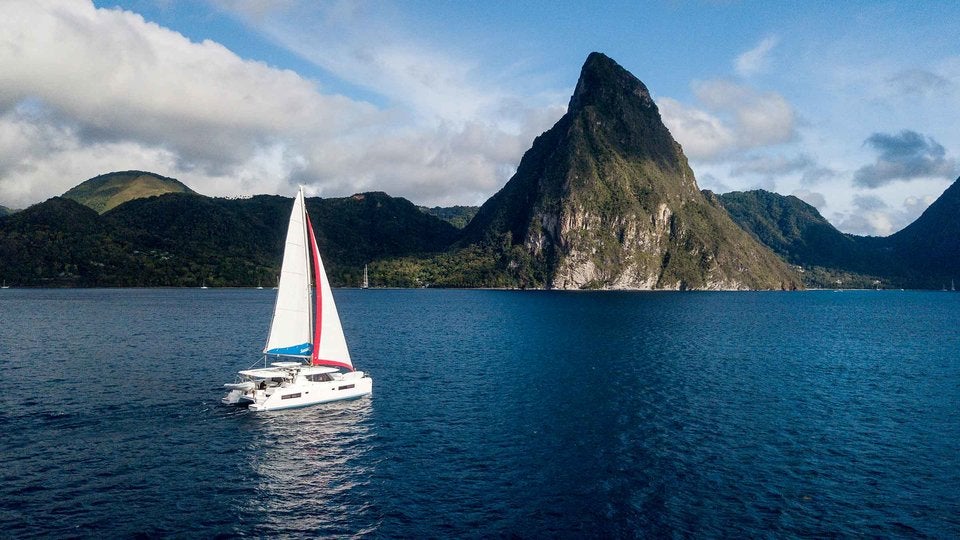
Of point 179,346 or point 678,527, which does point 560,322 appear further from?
point 678,527

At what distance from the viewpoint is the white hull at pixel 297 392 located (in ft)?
178

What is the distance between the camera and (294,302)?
58094mm

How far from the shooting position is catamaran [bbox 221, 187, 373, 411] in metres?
55.1

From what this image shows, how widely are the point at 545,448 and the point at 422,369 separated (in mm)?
34885

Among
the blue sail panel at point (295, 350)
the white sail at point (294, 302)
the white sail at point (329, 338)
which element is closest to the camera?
the white sail at point (294, 302)

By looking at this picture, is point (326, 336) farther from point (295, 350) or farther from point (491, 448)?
point (491, 448)

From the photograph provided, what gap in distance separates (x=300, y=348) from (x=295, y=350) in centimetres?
53

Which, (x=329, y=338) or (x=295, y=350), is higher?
(x=329, y=338)

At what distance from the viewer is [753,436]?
48.1 m

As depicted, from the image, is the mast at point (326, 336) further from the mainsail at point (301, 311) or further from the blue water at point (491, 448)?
the blue water at point (491, 448)

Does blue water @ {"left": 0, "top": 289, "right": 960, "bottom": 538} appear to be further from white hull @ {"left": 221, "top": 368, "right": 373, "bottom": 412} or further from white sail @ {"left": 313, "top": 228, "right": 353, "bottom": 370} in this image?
white sail @ {"left": 313, "top": 228, "right": 353, "bottom": 370}

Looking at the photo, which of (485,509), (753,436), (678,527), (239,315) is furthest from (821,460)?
(239,315)

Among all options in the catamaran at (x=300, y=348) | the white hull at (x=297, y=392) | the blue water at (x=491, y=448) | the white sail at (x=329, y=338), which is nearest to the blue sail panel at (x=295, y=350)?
the catamaran at (x=300, y=348)

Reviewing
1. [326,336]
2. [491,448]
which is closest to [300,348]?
[326,336]
